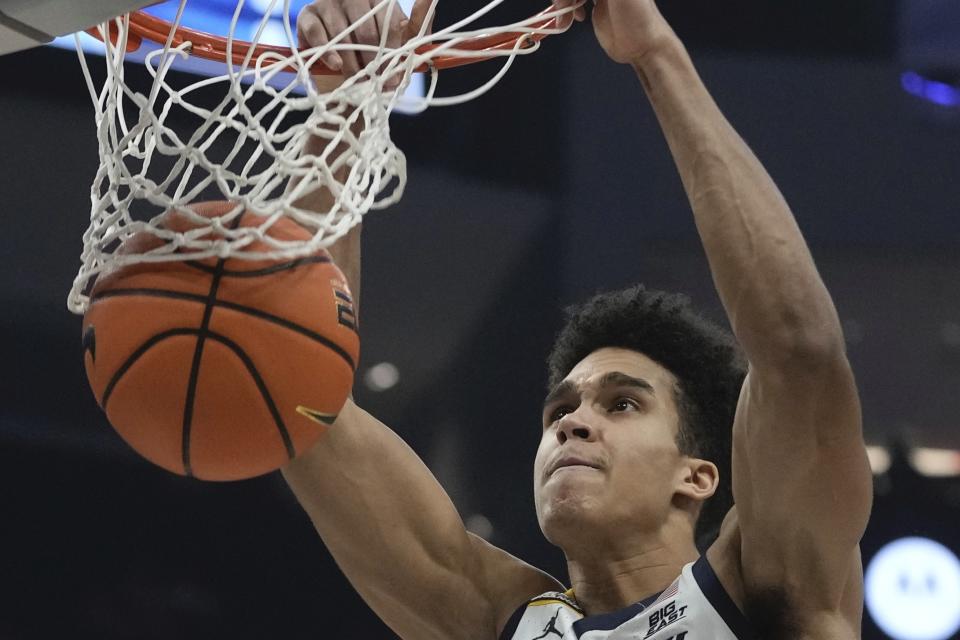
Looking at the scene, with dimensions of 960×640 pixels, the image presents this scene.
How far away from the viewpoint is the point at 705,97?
1994 mm

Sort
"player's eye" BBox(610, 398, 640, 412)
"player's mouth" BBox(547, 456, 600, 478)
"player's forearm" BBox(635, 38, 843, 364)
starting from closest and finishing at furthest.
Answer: "player's forearm" BBox(635, 38, 843, 364), "player's mouth" BBox(547, 456, 600, 478), "player's eye" BBox(610, 398, 640, 412)

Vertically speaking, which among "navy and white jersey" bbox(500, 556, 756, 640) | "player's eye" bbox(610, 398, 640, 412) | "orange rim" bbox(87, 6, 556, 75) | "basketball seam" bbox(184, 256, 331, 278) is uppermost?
"orange rim" bbox(87, 6, 556, 75)

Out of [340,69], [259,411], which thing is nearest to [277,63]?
[340,69]

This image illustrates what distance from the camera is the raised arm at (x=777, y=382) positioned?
1.87 m

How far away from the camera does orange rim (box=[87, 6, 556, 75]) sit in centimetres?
205

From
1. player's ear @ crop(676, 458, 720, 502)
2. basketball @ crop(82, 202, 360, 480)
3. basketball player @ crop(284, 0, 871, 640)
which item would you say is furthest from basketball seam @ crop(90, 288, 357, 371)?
player's ear @ crop(676, 458, 720, 502)

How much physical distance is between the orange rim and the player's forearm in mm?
240

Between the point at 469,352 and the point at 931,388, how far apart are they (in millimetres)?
1358

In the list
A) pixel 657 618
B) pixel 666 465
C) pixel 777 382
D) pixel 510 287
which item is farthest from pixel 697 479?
pixel 510 287

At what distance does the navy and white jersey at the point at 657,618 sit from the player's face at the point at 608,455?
0.12 m

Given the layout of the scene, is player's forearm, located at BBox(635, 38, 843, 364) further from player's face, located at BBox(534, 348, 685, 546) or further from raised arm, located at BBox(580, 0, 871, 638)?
player's face, located at BBox(534, 348, 685, 546)

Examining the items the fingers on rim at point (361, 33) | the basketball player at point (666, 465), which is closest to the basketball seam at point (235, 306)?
the basketball player at point (666, 465)

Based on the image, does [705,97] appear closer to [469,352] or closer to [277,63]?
[277,63]

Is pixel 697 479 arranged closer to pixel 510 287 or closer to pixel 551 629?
pixel 551 629
